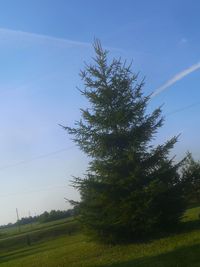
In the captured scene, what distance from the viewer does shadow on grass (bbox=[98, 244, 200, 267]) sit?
12836 millimetres

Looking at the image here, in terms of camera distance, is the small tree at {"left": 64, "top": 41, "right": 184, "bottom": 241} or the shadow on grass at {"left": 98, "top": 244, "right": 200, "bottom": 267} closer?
the shadow on grass at {"left": 98, "top": 244, "right": 200, "bottom": 267}

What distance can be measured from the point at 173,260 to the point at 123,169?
25.8 ft

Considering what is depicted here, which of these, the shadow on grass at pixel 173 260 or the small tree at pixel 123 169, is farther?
the small tree at pixel 123 169

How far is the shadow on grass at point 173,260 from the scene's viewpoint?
12.8m

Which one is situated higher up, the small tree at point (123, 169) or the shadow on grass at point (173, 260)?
the small tree at point (123, 169)

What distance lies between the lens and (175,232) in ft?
67.7

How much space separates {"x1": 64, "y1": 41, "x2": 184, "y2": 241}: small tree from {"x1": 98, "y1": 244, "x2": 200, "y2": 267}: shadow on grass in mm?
3847

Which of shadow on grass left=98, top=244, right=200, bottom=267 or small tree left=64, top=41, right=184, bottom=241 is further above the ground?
small tree left=64, top=41, right=184, bottom=241

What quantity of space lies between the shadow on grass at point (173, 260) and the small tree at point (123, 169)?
3.85 metres

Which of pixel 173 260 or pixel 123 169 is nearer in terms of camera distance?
pixel 173 260

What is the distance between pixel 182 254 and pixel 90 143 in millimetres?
9681

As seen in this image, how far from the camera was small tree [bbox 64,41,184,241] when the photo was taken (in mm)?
19766

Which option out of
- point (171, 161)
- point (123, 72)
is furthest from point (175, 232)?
point (123, 72)

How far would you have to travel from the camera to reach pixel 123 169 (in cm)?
2097
